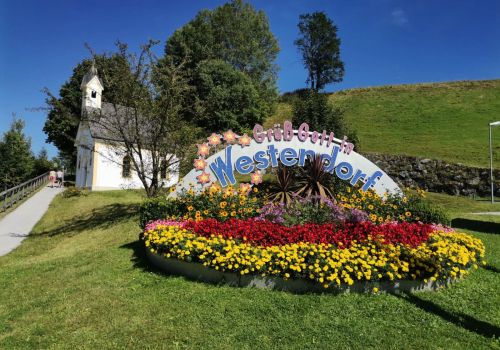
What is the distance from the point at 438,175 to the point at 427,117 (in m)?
19.4

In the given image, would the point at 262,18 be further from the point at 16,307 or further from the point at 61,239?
the point at 16,307

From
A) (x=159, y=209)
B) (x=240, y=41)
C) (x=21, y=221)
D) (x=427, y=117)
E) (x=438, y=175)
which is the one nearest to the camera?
(x=159, y=209)

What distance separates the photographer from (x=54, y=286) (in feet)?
21.6

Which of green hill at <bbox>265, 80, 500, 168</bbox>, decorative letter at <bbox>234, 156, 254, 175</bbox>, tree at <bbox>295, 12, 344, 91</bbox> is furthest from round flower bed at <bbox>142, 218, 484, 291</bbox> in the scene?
tree at <bbox>295, 12, 344, 91</bbox>

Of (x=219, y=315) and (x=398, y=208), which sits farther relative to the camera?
(x=398, y=208)

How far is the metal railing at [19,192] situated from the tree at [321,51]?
141ft

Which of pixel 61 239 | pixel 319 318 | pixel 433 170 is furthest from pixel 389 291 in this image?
Result: pixel 433 170

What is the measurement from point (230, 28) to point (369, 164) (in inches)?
1546

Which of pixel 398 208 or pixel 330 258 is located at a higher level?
pixel 398 208

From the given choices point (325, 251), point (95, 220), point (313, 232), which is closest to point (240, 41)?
point (95, 220)

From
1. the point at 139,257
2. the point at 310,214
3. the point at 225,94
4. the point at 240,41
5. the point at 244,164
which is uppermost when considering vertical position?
the point at 240,41

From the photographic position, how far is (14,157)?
28.5m

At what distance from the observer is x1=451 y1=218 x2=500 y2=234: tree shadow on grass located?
1127 cm

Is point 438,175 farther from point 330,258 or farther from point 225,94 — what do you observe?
point 225,94
